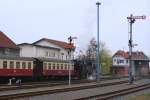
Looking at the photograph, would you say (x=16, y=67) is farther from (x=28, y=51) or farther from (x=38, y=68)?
(x=28, y=51)

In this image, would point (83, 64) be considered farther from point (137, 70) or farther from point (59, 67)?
point (137, 70)

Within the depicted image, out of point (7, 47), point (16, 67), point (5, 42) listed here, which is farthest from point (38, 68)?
point (5, 42)

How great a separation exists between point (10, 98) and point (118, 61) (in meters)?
115

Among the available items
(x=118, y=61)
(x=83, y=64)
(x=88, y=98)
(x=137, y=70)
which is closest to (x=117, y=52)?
(x=118, y=61)

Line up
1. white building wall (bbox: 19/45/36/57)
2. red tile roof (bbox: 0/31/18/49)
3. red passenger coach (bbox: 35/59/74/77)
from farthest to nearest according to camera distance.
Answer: white building wall (bbox: 19/45/36/57) → red tile roof (bbox: 0/31/18/49) → red passenger coach (bbox: 35/59/74/77)

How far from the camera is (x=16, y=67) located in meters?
43.5

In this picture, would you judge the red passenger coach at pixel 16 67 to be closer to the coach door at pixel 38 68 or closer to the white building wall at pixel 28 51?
the coach door at pixel 38 68

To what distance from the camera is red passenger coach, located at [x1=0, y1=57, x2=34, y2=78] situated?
41.4 metres

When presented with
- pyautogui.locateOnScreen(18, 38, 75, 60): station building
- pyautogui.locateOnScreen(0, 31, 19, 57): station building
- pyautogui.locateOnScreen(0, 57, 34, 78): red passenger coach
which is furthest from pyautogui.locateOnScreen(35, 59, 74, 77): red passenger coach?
pyautogui.locateOnScreen(18, 38, 75, 60): station building

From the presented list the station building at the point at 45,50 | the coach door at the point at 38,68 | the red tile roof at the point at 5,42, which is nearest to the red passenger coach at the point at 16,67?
the coach door at the point at 38,68

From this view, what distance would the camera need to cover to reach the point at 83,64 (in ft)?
193

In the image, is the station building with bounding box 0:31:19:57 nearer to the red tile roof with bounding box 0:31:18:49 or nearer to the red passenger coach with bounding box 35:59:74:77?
the red tile roof with bounding box 0:31:18:49

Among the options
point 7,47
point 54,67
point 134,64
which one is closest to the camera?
point 54,67

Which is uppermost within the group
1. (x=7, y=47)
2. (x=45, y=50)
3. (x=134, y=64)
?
(x=45, y=50)
